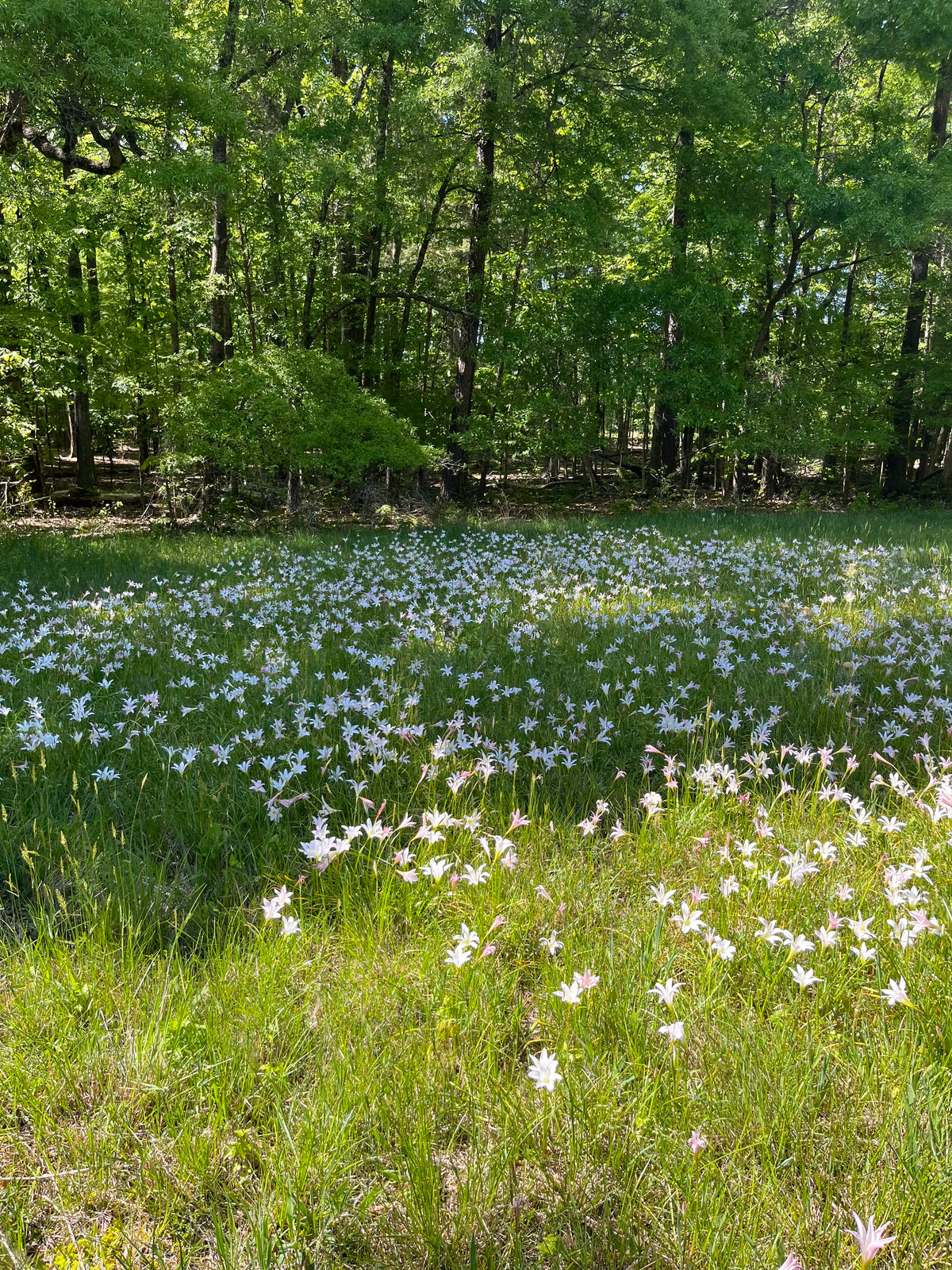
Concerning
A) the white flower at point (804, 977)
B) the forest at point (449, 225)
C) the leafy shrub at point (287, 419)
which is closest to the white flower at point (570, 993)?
the white flower at point (804, 977)

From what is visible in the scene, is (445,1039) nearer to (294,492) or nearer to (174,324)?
(294,492)

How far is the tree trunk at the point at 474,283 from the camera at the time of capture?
14109 mm

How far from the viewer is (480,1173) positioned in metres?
1.37

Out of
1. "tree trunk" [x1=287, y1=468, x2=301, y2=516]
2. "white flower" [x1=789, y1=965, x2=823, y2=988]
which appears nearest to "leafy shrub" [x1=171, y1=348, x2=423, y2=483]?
"tree trunk" [x1=287, y1=468, x2=301, y2=516]

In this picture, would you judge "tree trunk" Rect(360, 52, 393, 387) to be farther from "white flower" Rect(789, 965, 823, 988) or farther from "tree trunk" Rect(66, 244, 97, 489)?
"white flower" Rect(789, 965, 823, 988)

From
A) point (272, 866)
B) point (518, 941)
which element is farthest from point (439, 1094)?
point (272, 866)

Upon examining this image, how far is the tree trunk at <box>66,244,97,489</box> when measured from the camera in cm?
1256

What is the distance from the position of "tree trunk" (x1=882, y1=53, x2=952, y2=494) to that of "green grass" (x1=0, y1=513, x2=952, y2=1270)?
829 inches

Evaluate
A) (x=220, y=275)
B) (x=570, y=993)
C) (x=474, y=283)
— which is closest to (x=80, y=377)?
(x=220, y=275)

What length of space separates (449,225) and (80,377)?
916 cm

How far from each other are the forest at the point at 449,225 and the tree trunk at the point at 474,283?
76mm

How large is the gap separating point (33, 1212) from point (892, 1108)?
5.48 ft

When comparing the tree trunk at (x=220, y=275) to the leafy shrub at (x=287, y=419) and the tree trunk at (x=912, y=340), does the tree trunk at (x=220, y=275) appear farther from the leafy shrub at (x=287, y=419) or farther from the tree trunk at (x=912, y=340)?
the tree trunk at (x=912, y=340)

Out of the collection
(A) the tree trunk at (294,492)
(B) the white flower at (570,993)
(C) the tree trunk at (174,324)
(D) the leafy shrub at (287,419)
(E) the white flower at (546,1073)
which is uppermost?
(C) the tree trunk at (174,324)
